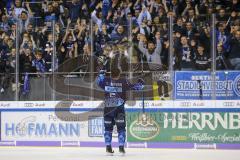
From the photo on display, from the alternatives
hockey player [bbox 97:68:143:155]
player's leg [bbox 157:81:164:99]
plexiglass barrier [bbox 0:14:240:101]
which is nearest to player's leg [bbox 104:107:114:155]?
hockey player [bbox 97:68:143:155]

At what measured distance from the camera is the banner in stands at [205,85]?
15.8 meters

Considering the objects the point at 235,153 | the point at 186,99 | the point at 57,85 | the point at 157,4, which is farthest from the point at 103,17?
the point at 235,153

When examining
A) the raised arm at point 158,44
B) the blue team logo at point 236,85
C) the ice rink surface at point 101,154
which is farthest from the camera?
the raised arm at point 158,44

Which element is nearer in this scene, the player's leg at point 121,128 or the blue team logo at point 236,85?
the player's leg at point 121,128

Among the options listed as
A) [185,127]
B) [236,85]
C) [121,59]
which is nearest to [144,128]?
[185,127]

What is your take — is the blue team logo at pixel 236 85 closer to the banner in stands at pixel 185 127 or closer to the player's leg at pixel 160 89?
the banner in stands at pixel 185 127

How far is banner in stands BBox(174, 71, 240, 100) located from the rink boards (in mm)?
215

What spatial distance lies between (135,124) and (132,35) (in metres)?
2.43

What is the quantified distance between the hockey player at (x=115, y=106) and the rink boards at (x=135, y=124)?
230 centimetres

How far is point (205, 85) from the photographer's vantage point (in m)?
16.0

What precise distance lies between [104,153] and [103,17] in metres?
5.45

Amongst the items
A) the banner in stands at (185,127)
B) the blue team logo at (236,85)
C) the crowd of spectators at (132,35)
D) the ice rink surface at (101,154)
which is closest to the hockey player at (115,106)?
Answer: the ice rink surface at (101,154)

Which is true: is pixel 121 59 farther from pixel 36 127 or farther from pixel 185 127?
pixel 36 127

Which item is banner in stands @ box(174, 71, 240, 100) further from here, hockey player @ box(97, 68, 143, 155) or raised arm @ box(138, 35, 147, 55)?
hockey player @ box(97, 68, 143, 155)
